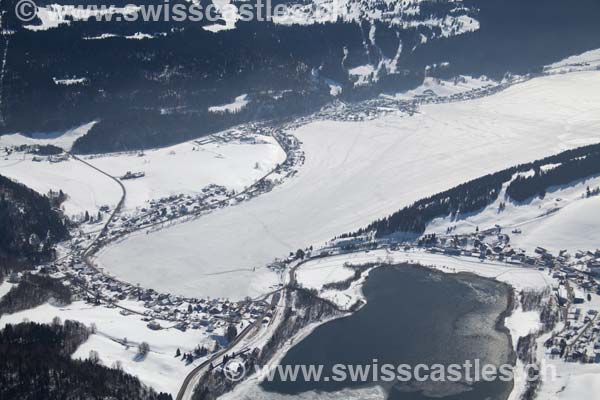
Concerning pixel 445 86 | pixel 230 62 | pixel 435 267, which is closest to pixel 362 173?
pixel 435 267

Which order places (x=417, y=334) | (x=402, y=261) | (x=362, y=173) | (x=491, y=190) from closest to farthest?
1. (x=417, y=334)
2. (x=402, y=261)
3. (x=491, y=190)
4. (x=362, y=173)

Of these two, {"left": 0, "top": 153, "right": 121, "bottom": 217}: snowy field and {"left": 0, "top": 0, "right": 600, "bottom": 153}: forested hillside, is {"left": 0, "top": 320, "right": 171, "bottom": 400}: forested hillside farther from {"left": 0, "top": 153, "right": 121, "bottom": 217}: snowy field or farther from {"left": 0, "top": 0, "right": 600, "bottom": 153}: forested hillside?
{"left": 0, "top": 0, "right": 600, "bottom": 153}: forested hillside

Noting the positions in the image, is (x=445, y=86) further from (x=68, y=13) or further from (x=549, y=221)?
(x=549, y=221)

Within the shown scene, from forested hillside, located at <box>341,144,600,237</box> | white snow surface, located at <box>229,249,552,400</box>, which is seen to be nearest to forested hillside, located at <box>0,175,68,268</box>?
white snow surface, located at <box>229,249,552,400</box>

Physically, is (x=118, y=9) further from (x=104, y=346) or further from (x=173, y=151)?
(x=104, y=346)

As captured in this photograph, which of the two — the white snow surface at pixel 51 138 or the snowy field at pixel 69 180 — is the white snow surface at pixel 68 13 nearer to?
the white snow surface at pixel 51 138

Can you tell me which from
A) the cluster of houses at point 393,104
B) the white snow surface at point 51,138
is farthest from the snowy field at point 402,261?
the cluster of houses at point 393,104

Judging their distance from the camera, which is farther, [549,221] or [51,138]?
[51,138]
